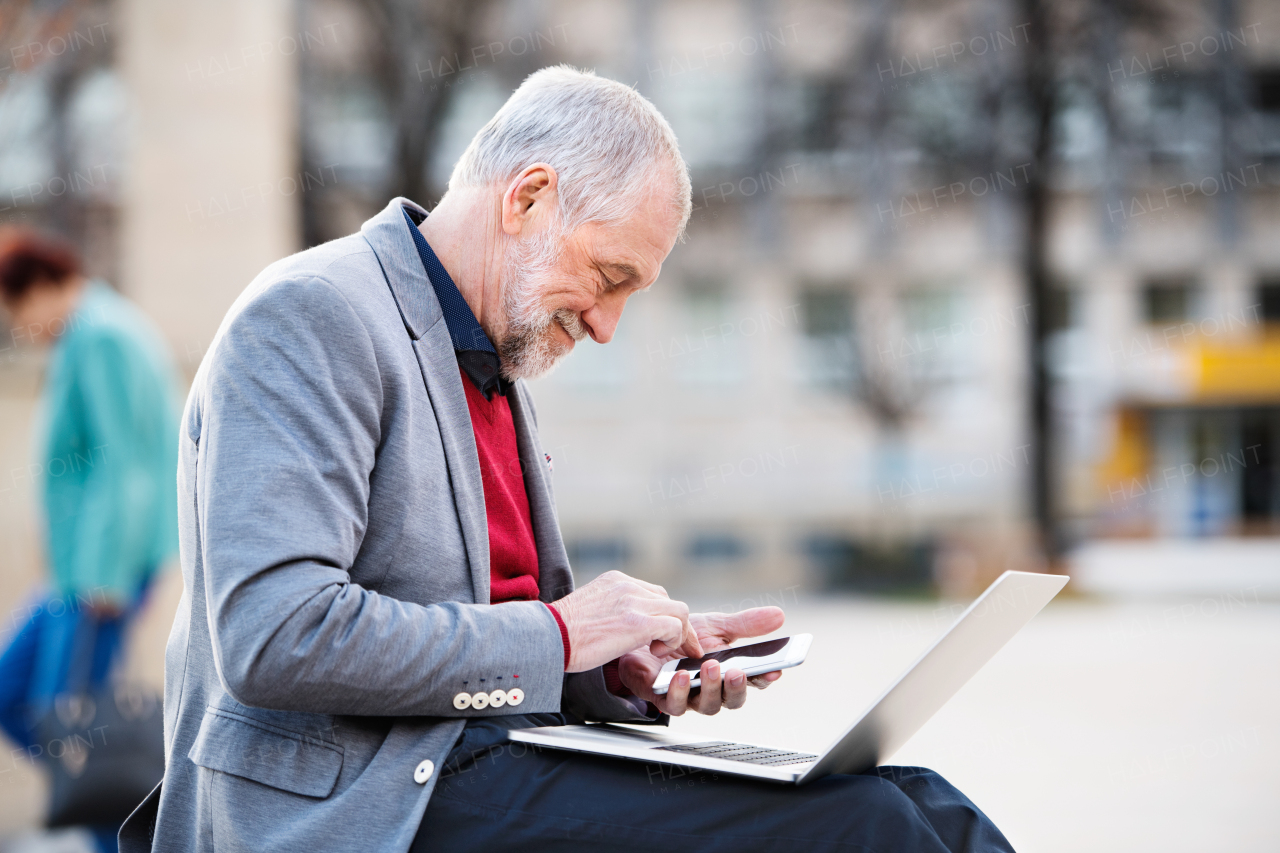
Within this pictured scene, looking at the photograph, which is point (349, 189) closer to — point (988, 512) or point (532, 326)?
point (988, 512)

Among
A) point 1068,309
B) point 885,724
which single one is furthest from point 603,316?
point 1068,309

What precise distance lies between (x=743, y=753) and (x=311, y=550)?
2.29ft

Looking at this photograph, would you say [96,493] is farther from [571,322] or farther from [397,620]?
[397,620]

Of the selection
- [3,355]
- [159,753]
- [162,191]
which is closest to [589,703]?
[159,753]

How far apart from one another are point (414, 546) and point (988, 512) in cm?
2018

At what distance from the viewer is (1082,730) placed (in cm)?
684

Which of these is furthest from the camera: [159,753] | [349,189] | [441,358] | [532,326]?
[349,189]

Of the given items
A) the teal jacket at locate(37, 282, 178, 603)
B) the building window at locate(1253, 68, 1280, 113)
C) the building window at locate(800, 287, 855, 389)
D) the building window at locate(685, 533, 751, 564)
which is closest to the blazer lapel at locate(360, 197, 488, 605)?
the teal jacket at locate(37, 282, 178, 603)

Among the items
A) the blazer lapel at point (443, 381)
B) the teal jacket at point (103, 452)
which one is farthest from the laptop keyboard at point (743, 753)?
the teal jacket at point (103, 452)

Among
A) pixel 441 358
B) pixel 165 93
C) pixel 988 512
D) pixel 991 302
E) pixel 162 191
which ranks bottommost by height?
pixel 988 512

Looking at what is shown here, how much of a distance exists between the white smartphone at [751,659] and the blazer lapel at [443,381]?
1.27 feet

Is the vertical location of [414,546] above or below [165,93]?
below

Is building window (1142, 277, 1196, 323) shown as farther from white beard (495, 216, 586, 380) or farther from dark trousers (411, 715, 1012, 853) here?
dark trousers (411, 715, 1012, 853)

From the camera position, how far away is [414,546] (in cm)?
174
